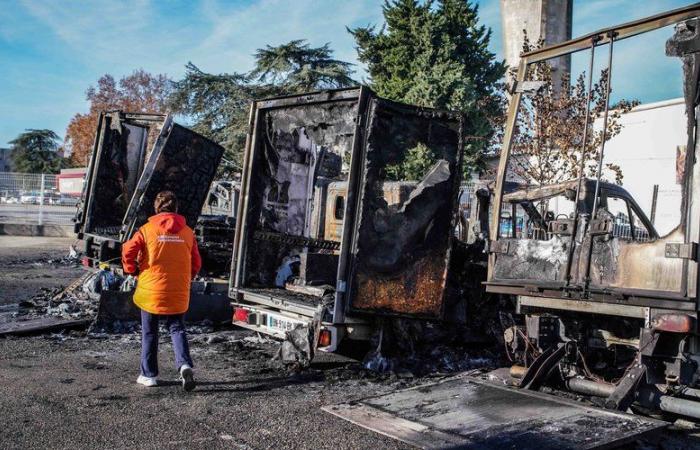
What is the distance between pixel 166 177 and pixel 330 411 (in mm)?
5411

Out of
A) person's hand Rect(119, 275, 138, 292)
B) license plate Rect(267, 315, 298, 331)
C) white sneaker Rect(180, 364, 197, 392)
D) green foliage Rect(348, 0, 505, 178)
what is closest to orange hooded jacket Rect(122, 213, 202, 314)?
white sneaker Rect(180, 364, 197, 392)

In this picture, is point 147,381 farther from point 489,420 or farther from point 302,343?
point 489,420

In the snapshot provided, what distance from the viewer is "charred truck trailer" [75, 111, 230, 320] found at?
29.3 feet

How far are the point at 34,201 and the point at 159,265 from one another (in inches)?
817

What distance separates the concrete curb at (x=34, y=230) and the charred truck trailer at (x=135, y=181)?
1286cm

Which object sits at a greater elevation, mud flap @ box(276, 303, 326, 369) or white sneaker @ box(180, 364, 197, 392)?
mud flap @ box(276, 303, 326, 369)

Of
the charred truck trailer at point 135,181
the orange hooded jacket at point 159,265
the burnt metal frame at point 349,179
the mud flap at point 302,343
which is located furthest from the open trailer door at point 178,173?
the mud flap at point 302,343

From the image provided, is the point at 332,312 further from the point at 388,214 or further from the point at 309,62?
the point at 309,62

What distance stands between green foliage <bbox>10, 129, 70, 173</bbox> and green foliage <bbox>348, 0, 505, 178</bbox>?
44.9 meters

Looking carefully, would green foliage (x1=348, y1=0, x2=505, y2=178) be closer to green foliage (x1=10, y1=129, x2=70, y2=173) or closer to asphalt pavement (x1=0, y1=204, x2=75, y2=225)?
asphalt pavement (x1=0, y1=204, x2=75, y2=225)

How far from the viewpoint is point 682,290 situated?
14.7ft

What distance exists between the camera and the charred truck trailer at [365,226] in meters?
6.15

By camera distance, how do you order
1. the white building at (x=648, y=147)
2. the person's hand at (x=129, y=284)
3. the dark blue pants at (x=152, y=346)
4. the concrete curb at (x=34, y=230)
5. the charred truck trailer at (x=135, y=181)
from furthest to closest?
the concrete curb at (x=34, y=230)
the white building at (x=648, y=147)
the charred truck trailer at (x=135, y=181)
the person's hand at (x=129, y=284)
the dark blue pants at (x=152, y=346)

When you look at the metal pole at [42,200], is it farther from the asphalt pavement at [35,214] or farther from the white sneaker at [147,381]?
the white sneaker at [147,381]
